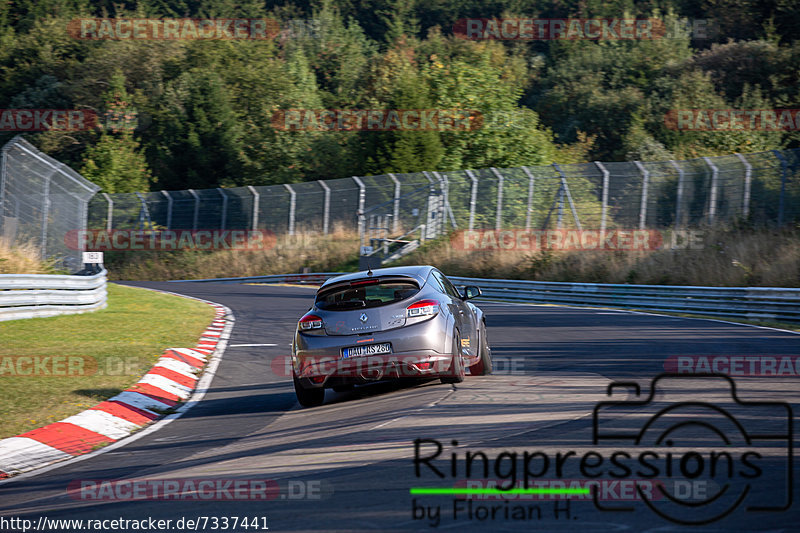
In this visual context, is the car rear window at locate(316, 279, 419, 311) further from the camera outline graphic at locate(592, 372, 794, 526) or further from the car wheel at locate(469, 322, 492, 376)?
the camera outline graphic at locate(592, 372, 794, 526)

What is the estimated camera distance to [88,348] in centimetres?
1384

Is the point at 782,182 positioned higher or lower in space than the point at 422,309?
higher

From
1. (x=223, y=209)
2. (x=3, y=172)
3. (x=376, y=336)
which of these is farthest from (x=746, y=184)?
(x=223, y=209)

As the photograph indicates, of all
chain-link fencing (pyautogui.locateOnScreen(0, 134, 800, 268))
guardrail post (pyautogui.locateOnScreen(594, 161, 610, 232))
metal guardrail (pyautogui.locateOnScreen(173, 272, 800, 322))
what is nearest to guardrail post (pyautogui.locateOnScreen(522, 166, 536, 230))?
chain-link fencing (pyautogui.locateOnScreen(0, 134, 800, 268))

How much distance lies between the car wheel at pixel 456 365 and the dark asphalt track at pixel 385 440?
0.13 m

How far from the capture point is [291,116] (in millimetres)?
59125

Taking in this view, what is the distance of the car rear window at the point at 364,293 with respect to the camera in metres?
9.37

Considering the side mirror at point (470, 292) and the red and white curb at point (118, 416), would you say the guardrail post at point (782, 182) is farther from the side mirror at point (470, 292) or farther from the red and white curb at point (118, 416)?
the red and white curb at point (118, 416)

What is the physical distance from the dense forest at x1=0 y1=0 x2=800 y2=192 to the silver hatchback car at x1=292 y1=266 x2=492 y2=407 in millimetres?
36669

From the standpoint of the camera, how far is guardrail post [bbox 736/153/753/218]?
81.6 feet

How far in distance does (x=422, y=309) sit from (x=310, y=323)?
1.18m

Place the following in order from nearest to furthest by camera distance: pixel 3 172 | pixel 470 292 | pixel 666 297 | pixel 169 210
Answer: pixel 470 292 → pixel 3 172 → pixel 666 297 → pixel 169 210

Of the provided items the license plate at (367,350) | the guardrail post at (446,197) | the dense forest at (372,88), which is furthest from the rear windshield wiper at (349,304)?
the dense forest at (372,88)

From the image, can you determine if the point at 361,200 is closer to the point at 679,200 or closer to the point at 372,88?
the point at 679,200
